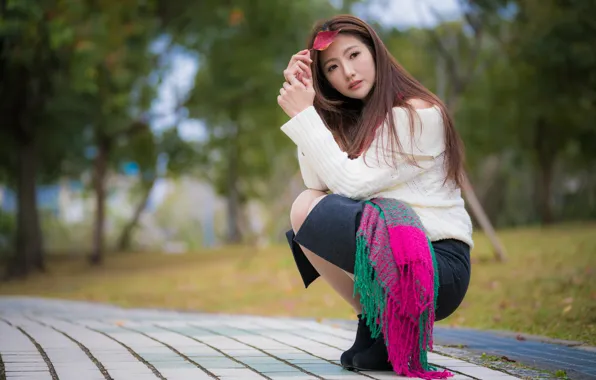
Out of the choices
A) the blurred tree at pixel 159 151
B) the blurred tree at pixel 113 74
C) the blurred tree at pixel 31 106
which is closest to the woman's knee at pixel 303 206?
the blurred tree at pixel 31 106

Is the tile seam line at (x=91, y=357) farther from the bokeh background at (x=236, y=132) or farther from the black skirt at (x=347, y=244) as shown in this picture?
the bokeh background at (x=236, y=132)

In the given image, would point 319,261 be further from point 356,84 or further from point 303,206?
point 356,84

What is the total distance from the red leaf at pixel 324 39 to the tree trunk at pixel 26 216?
1439 cm

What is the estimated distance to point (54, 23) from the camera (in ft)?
47.7

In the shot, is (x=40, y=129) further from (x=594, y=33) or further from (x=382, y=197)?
(x=382, y=197)

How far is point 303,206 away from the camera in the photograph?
12.3ft

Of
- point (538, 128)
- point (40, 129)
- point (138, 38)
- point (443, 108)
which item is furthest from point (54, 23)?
point (538, 128)

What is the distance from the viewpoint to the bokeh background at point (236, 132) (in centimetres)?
1064

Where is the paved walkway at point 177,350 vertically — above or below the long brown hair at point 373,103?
below

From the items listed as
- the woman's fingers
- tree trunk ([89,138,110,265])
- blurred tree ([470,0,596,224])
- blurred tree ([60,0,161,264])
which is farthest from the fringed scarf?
tree trunk ([89,138,110,265])

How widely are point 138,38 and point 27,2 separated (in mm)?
4169

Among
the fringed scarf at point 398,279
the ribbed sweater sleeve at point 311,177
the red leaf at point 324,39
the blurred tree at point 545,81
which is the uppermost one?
the blurred tree at point 545,81

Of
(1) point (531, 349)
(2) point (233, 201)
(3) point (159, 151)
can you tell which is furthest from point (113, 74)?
(1) point (531, 349)

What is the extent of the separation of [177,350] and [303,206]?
3.96ft
